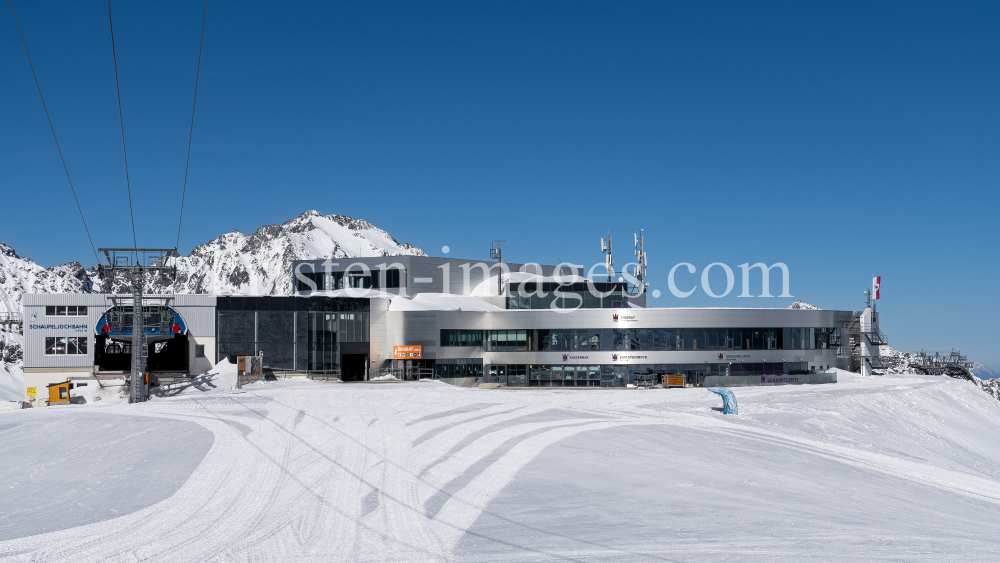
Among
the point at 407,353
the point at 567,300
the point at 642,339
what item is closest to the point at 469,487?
the point at 407,353

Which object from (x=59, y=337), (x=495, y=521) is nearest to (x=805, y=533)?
(x=495, y=521)

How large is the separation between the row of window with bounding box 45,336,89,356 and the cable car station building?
9 centimetres

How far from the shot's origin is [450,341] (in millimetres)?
65375

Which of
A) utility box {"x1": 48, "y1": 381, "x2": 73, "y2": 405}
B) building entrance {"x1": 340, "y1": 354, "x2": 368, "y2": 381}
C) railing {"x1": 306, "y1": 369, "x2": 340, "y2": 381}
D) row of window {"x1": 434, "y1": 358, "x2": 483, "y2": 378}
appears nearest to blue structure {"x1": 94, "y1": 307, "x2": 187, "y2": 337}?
utility box {"x1": 48, "y1": 381, "x2": 73, "y2": 405}

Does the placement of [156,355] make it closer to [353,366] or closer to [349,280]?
[353,366]

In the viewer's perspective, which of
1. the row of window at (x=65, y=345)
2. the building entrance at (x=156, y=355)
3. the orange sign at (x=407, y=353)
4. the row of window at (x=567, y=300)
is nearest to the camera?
the building entrance at (x=156, y=355)

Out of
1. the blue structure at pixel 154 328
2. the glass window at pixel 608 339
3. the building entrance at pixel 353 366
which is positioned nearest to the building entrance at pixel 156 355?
the blue structure at pixel 154 328

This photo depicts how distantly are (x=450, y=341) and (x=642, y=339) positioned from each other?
1759 cm

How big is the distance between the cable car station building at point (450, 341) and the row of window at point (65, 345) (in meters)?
0.09

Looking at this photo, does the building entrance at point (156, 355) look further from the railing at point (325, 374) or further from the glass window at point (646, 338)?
the glass window at point (646, 338)

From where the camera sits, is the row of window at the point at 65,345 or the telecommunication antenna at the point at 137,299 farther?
the row of window at the point at 65,345

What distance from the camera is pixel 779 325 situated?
212 feet

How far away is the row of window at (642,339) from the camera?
209 ft

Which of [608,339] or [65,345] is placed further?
[608,339]
